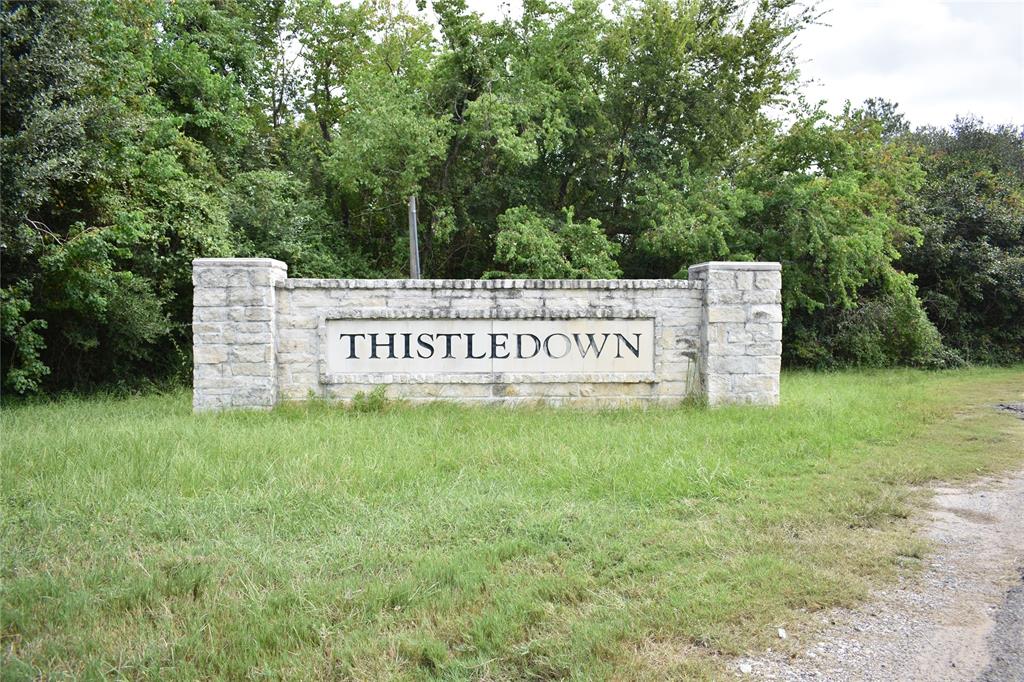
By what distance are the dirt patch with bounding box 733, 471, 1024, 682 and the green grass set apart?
145 mm

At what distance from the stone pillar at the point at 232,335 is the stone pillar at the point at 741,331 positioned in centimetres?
501

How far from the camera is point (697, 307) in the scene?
8.58m

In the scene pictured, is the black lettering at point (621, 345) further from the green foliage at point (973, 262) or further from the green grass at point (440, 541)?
the green foliage at point (973, 262)

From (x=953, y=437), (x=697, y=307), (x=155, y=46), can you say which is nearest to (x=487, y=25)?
(x=155, y=46)

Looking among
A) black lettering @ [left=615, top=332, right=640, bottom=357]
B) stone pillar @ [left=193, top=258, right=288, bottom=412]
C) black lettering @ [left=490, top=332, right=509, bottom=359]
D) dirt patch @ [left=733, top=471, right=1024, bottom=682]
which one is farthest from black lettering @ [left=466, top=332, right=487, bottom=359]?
dirt patch @ [left=733, top=471, right=1024, bottom=682]

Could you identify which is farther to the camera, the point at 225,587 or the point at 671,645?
the point at 225,587

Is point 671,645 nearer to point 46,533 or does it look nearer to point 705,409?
point 46,533

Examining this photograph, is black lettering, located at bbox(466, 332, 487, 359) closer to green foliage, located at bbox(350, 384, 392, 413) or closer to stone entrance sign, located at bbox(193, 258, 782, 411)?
stone entrance sign, located at bbox(193, 258, 782, 411)

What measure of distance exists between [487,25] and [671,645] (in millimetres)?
12482

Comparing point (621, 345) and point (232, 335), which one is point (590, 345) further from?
point (232, 335)

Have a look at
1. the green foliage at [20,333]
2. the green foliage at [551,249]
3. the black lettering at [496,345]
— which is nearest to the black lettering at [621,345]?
the black lettering at [496,345]

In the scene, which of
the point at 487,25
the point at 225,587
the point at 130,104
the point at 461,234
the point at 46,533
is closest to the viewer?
the point at 225,587

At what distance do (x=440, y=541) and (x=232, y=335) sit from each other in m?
4.95

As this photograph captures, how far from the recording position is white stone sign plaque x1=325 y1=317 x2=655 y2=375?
27.0ft
